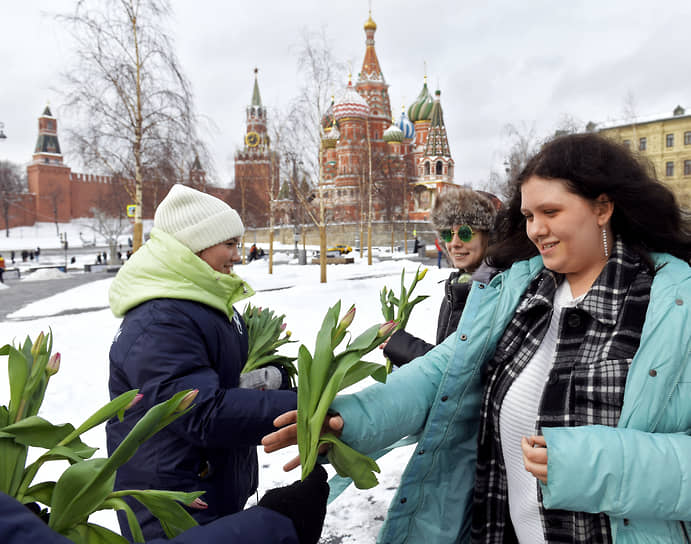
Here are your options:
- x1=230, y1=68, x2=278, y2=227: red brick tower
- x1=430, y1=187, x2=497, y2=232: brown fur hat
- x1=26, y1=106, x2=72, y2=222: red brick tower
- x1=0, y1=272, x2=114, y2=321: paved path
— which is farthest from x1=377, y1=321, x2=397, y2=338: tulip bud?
x1=26, y1=106, x2=72, y2=222: red brick tower

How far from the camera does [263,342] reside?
2166 millimetres

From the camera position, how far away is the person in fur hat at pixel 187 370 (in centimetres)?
147

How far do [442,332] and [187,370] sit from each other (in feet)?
4.96

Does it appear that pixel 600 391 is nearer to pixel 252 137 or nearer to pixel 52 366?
pixel 52 366

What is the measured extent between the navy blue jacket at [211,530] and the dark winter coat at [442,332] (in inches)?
62.3

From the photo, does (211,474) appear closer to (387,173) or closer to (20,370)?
(20,370)

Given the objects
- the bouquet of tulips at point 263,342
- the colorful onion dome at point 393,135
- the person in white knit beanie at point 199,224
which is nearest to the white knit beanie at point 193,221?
the person in white knit beanie at point 199,224

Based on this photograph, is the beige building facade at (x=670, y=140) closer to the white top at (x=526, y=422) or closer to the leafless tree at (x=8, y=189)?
the white top at (x=526, y=422)

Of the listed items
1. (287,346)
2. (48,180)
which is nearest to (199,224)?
(287,346)

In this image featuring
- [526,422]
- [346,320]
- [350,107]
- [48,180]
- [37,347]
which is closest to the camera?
[37,347]

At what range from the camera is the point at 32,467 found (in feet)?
2.72

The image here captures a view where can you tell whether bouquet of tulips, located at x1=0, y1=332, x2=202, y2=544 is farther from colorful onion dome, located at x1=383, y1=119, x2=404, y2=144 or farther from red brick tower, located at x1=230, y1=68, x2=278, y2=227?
colorful onion dome, located at x1=383, y1=119, x2=404, y2=144

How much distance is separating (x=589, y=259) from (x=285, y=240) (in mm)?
53799

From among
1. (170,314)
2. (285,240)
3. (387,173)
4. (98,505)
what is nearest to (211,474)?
(170,314)
